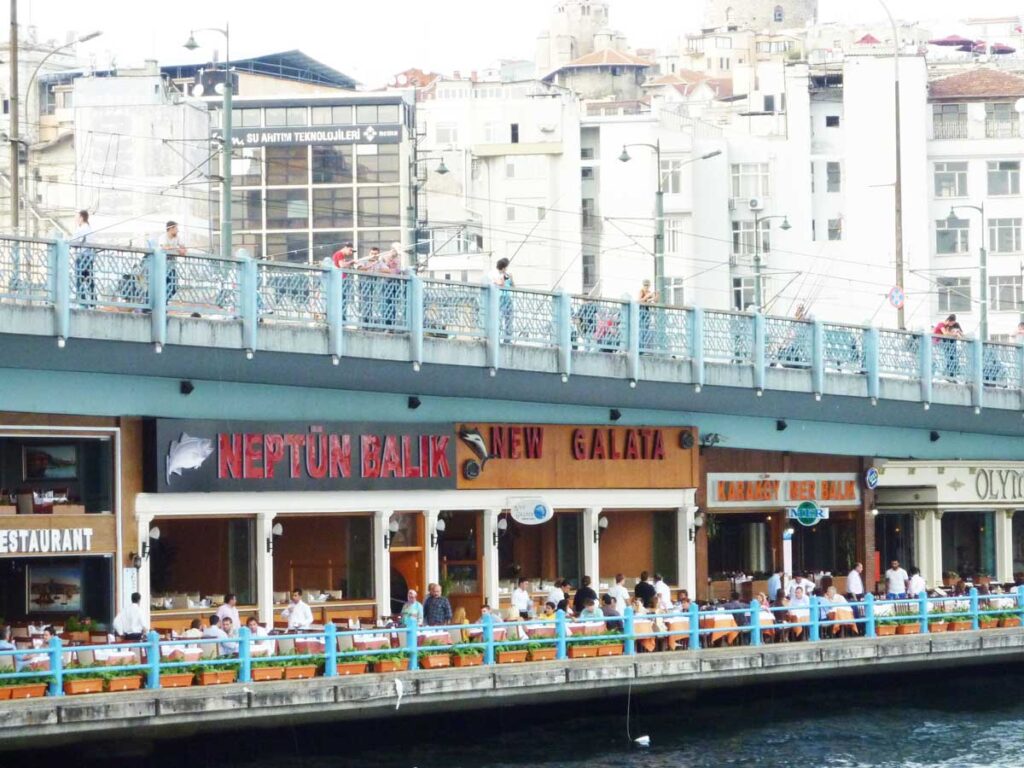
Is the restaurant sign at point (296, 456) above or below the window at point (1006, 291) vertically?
below

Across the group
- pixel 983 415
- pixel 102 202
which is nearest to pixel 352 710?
pixel 983 415

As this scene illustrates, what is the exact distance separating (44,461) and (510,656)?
7.41 m

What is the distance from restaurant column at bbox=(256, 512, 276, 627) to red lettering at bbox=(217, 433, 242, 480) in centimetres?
96

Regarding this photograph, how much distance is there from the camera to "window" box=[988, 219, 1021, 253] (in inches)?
3989

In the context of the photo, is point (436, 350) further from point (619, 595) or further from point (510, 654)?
point (619, 595)

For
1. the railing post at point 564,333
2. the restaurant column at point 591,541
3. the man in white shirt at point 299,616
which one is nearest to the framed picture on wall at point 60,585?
the man in white shirt at point 299,616

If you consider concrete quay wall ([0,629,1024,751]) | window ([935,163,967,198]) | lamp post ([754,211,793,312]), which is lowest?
concrete quay wall ([0,629,1024,751])

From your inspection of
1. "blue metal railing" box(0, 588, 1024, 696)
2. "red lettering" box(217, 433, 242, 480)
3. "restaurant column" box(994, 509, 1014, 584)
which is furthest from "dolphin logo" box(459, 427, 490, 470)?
"restaurant column" box(994, 509, 1014, 584)

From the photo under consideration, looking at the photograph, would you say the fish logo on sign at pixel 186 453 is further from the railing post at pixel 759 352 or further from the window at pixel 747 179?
the window at pixel 747 179

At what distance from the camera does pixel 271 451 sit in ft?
113

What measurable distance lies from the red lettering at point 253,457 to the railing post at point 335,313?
11.0ft

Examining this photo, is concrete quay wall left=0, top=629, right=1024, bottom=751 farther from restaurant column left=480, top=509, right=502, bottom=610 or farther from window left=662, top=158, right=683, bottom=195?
window left=662, top=158, right=683, bottom=195

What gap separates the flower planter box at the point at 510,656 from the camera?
31797 mm

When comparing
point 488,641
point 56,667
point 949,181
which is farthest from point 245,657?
point 949,181
